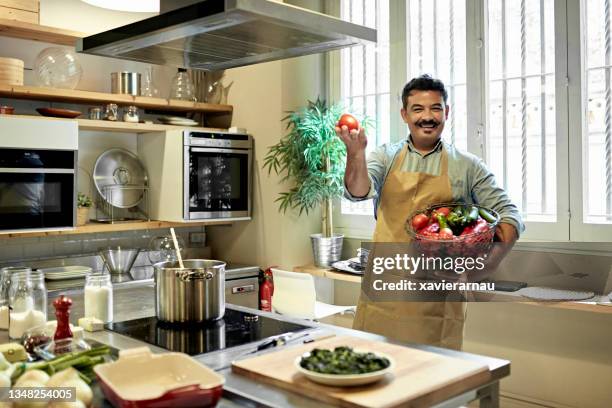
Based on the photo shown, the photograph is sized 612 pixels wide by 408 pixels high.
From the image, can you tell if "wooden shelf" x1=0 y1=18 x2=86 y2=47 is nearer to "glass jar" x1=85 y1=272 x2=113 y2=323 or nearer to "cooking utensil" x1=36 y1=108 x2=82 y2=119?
"cooking utensil" x1=36 y1=108 x2=82 y2=119

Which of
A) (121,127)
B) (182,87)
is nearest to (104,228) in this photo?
(121,127)

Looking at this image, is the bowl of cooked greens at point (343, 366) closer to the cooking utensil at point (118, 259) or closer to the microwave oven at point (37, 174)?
the microwave oven at point (37, 174)

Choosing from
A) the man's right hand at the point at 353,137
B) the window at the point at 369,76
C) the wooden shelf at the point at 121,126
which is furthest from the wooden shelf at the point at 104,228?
the man's right hand at the point at 353,137

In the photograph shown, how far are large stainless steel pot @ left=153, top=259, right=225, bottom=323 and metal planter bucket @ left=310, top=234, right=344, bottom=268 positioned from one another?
7.31ft

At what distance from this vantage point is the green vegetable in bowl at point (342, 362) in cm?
136

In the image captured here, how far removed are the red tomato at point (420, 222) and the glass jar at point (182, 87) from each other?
238cm

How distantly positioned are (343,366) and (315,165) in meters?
2.71

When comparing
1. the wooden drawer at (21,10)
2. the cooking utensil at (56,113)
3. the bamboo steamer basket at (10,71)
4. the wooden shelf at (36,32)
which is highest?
the wooden drawer at (21,10)

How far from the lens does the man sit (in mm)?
2605

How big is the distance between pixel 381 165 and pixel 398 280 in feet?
1.69

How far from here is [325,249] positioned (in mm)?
4164

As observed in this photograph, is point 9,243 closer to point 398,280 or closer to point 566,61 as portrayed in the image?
point 398,280

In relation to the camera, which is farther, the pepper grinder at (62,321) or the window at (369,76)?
the window at (369,76)

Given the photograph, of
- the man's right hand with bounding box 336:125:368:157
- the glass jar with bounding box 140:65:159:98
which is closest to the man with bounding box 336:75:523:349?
the man's right hand with bounding box 336:125:368:157
